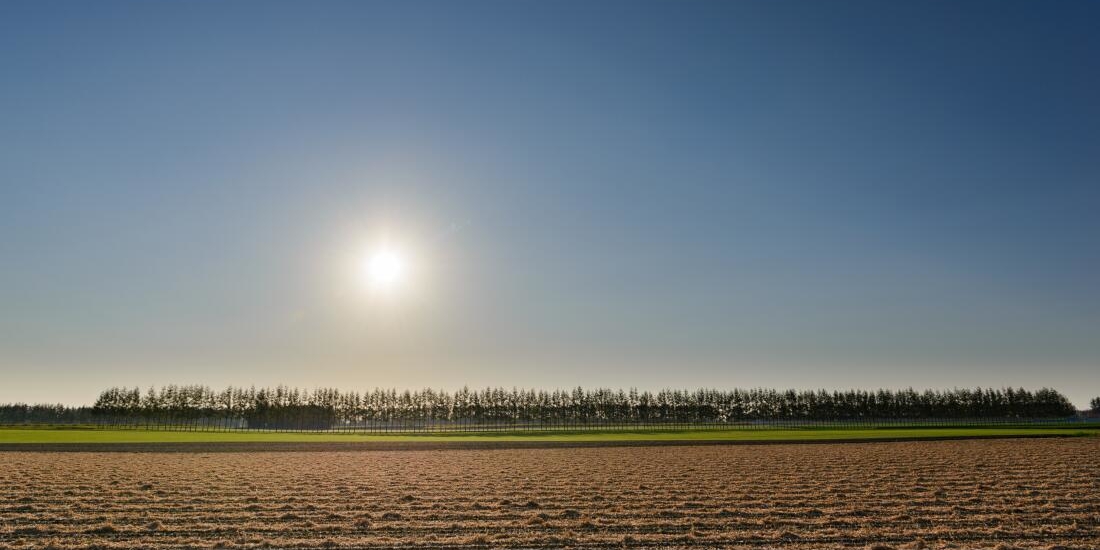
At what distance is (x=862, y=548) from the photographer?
50.5 ft

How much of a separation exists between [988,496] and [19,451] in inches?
2848

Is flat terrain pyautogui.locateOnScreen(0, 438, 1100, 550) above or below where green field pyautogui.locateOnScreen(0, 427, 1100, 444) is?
above

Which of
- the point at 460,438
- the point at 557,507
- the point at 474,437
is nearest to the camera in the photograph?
the point at 557,507

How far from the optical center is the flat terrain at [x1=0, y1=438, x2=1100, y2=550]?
16.6 metres

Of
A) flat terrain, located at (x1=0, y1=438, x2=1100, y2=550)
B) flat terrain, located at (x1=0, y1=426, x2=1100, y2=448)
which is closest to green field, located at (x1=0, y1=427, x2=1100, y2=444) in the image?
flat terrain, located at (x1=0, y1=426, x2=1100, y2=448)

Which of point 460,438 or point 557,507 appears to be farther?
point 460,438

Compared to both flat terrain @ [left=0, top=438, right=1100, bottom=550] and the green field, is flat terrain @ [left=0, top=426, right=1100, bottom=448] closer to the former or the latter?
the green field

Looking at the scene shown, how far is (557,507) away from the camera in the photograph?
22.1m

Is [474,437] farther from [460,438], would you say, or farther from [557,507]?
[557,507]

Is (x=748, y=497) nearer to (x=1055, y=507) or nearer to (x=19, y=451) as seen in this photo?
(x=1055, y=507)

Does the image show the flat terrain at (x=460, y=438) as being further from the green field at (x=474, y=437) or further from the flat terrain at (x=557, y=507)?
the flat terrain at (x=557, y=507)

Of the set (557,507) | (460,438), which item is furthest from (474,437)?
(557,507)

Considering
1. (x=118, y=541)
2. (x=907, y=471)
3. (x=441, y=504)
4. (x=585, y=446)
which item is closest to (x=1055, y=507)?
(x=907, y=471)

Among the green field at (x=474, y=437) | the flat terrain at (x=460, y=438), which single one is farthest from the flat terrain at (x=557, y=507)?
the green field at (x=474, y=437)
